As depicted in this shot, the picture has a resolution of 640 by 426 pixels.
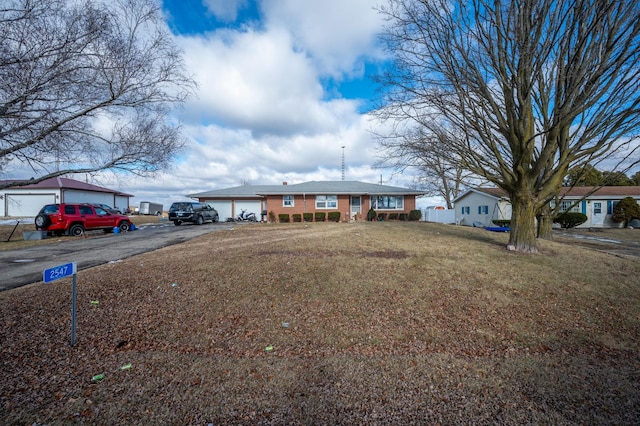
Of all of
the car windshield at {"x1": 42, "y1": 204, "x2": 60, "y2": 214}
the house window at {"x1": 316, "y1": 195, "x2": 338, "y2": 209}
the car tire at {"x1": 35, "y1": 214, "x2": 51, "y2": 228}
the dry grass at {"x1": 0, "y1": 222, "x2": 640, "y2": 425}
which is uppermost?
the house window at {"x1": 316, "y1": 195, "x2": 338, "y2": 209}

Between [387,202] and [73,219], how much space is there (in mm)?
21609

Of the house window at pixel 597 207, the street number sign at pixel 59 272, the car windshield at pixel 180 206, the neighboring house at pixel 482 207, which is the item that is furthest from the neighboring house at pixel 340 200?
the street number sign at pixel 59 272

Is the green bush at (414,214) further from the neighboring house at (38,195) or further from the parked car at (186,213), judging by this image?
the neighboring house at (38,195)

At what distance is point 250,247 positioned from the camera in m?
9.16

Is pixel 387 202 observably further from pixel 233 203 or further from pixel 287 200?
pixel 233 203

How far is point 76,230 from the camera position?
14.7 meters

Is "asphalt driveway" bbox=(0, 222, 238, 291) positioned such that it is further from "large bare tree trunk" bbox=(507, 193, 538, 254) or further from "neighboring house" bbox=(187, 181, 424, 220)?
"neighboring house" bbox=(187, 181, 424, 220)

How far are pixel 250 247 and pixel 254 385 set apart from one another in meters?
6.54

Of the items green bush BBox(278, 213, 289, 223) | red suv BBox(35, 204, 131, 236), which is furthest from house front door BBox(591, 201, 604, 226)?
red suv BBox(35, 204, 131, 236)

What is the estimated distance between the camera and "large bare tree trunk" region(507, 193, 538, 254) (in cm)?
854

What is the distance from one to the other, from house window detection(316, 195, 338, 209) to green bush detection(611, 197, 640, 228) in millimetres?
24240

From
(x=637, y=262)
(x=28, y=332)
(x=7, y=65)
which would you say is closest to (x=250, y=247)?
(x=28, y=332)

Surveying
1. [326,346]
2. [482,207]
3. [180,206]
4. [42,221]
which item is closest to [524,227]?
[326,346]

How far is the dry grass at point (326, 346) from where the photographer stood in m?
2.56
